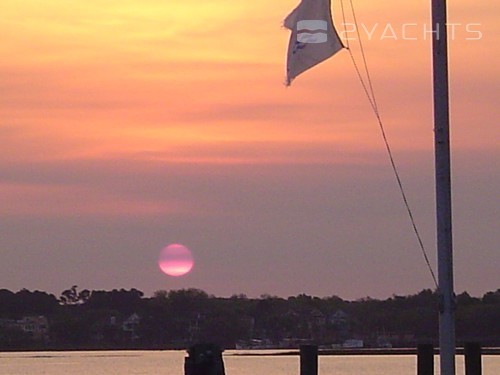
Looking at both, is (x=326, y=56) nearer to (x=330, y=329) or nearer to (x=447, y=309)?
(x=447, y=309)

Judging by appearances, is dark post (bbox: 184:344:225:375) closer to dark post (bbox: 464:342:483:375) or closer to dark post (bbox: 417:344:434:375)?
dark post (bbox: 417:344:434:375)

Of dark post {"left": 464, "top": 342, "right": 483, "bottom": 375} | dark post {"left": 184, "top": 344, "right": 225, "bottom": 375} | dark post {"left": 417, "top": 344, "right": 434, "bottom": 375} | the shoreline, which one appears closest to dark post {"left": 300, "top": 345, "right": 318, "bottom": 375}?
dark post {"left": 417, "top": 344, "right": 434, "bottom": 375}

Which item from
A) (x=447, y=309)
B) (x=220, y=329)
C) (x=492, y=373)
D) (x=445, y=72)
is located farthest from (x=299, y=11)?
(x=220, y=329)

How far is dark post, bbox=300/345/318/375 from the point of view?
81.0ft

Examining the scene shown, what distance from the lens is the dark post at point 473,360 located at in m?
29.5

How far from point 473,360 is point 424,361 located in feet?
4.68

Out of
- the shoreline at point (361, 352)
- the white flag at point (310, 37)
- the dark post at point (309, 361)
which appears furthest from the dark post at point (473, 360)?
the shoreline at point (361, 352)

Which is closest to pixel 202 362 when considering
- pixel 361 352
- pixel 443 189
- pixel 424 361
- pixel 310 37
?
pixel 443 189

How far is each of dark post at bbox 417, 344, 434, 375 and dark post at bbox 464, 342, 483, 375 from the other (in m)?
1.00

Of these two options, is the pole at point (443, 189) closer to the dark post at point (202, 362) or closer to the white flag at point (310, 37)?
the white flag at point (310, 37)

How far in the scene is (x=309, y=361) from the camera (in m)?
24.7

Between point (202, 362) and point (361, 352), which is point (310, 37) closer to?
point (202, 362)

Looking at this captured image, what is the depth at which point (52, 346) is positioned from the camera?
181000 mm

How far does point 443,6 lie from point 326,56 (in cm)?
138
